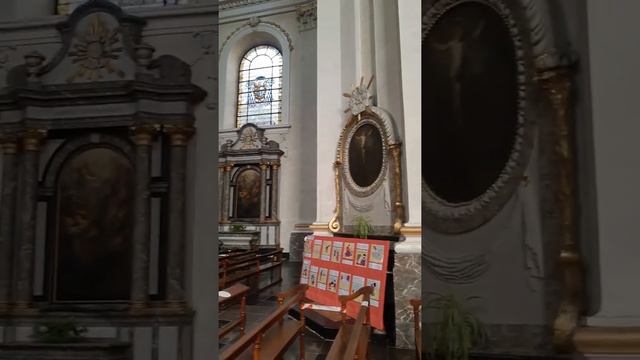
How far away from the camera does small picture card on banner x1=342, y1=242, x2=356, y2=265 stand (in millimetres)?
1276

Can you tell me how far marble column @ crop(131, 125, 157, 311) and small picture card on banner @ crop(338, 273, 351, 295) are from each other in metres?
0.62

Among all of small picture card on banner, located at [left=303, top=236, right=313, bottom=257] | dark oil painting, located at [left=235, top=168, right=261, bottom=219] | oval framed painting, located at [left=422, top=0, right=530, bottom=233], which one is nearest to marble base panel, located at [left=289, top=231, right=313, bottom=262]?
small picture card on banner, located at [left=303, top=236, right=313, bottom=257]

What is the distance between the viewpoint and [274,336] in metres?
1.44

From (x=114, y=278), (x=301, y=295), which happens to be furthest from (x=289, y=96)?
(x=114, y=278)

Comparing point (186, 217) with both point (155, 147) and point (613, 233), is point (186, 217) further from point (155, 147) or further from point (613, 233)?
point (613, 233)

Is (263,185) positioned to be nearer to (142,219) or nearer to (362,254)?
A: (142,219)

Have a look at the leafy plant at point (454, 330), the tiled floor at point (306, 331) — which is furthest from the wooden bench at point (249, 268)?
the leafy plant at point (454, 330)

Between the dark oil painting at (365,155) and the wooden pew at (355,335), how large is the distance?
326 mm

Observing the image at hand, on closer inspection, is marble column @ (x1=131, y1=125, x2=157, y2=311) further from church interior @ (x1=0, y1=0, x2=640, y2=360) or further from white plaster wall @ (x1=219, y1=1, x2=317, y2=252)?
white plaster wall @ (x1=219, y1=1, x2=317, y2=252)

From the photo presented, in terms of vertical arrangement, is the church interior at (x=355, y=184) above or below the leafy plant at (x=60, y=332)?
above

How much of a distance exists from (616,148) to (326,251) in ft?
2.89

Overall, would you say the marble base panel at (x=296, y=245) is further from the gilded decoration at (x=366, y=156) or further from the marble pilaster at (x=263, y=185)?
the marble pilaster at (x=263, y=185)

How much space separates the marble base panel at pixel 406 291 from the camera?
4.29ft

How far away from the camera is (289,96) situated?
6.20 ft
